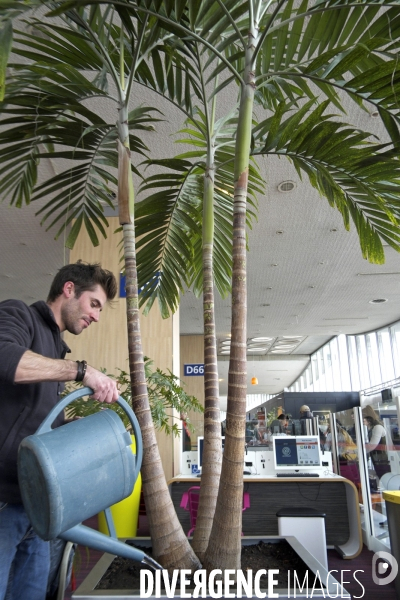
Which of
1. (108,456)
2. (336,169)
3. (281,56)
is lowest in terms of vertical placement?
(108,456)

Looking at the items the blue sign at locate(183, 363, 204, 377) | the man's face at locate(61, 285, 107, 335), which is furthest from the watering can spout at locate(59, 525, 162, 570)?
the blue sign at locate(183, 363, 204, 377)

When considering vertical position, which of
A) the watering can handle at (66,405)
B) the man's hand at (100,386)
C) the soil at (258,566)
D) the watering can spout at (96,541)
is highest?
the man's hand at (100,386)

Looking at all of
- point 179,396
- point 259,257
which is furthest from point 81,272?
point 259,257

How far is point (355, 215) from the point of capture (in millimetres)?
1839

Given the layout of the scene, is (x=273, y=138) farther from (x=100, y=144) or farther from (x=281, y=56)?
(x=100, y=144)

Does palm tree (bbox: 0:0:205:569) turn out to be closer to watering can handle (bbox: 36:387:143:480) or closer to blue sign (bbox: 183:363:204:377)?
watering can handle (bbox: 36:387:143:480)

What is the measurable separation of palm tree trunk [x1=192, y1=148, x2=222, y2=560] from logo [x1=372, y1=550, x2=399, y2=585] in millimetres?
2528

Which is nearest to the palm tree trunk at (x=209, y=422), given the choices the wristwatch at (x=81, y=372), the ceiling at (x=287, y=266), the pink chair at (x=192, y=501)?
the wristwatch at (x=81, y=372)

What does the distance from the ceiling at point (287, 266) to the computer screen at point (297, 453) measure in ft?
8.81

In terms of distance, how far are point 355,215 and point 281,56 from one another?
65 centimetres

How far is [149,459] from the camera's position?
125 cm

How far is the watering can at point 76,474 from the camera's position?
0.85 m

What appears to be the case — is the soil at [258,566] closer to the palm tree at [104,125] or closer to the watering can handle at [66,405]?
the palm tree at [104,125]

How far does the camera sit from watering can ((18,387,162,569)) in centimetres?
85
